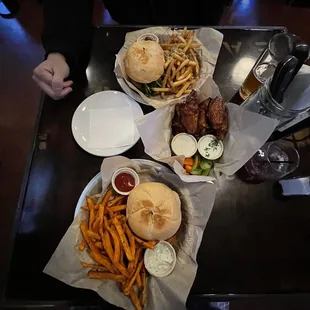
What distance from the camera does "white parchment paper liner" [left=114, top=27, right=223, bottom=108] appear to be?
160 centimetres

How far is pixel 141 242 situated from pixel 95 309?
0.45 meters

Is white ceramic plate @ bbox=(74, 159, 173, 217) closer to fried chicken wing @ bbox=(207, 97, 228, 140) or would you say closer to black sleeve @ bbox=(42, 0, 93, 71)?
fried chicken wing @ bbox=(207, 97, 228, 140)

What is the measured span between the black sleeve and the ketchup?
26.6 inches

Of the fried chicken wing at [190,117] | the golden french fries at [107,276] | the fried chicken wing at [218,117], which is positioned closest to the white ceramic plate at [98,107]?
the fried chicken wing at [190,117]

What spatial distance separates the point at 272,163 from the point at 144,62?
0.78 metres

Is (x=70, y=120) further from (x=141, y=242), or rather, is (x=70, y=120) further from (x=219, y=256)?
(x=219, y=256)

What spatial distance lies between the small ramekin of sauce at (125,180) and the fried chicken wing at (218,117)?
423 millimetres

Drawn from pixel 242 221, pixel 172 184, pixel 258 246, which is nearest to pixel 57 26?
pixel 172 184

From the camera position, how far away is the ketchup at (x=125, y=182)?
1.35m

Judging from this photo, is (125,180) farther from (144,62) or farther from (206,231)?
A: (144,62)

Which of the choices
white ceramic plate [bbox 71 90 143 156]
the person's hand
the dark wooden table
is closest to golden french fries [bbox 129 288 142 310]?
the dark wooden table

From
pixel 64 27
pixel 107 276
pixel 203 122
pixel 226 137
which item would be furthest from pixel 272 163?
pixel 64 27

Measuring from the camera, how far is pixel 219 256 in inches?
52.7

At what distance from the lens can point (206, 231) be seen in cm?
137
